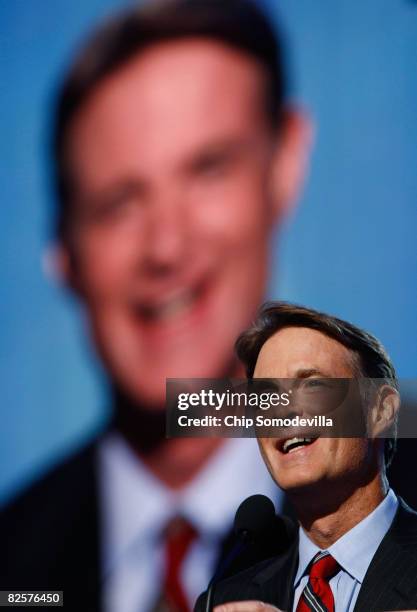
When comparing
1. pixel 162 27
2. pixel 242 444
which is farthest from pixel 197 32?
pixel 242 444

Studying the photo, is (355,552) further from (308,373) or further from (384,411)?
(308,373)

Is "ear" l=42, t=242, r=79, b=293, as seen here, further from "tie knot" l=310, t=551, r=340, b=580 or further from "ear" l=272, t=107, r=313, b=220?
"tie knot" l=310, t=551, r=340, b=580

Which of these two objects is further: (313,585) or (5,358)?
(5,358)

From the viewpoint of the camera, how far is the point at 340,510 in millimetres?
2748

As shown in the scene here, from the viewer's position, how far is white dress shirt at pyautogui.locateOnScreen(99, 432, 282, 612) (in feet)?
9.20

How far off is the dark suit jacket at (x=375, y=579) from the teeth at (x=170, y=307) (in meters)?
0.83

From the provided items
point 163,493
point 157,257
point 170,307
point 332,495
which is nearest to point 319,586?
point 332,495

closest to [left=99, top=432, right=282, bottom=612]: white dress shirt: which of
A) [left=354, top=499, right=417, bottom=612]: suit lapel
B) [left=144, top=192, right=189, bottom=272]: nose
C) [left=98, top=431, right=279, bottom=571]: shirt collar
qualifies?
[left=98, top=431, right=279, bottom=571]: shirt collar

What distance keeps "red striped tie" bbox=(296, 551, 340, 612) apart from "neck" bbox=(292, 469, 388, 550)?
45mm

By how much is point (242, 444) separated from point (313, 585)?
0.48 m

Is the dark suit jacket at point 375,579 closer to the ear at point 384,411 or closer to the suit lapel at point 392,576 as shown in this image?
the suit lapel at point 392,576

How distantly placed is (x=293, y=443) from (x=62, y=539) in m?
0.81

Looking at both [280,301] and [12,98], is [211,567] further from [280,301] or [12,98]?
[12,98]

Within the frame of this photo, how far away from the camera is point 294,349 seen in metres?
2.83
